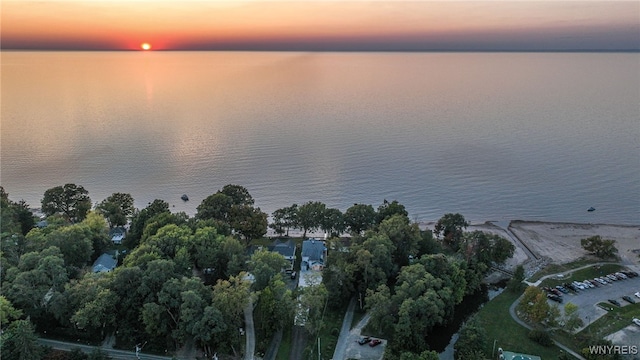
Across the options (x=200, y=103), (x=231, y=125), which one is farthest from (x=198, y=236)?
(x=200, y=103)

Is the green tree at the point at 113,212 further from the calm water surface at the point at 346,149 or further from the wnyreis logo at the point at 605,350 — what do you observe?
the wnyreis logo at the point at 605,350

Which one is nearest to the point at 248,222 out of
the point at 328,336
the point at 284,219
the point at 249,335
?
the point at 284,219

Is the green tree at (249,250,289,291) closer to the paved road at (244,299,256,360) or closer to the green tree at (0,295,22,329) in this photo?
the paved road at (244,299,256,360)

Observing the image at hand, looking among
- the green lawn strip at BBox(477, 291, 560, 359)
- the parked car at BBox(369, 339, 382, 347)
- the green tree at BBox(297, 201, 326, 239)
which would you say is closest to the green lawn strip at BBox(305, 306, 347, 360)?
the parked car at BBox(369, 339, 382, 347)

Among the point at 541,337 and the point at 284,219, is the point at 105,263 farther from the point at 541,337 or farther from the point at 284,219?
the point at 541,337

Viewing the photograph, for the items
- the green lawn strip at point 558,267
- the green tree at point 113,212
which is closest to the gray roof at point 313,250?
the green lawn strip at point 558,267

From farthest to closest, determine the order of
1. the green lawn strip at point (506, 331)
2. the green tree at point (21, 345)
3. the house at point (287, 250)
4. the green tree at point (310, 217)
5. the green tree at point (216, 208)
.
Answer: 1. the green tree at point (310, 217)
2. the green tree at point (216, 208)
3. the house at point (287, 250)
4. the green lawn strip at point (506, 331)
5. the green tree at point (21, 345)

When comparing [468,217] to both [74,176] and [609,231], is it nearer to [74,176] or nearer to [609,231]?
[609,231]
